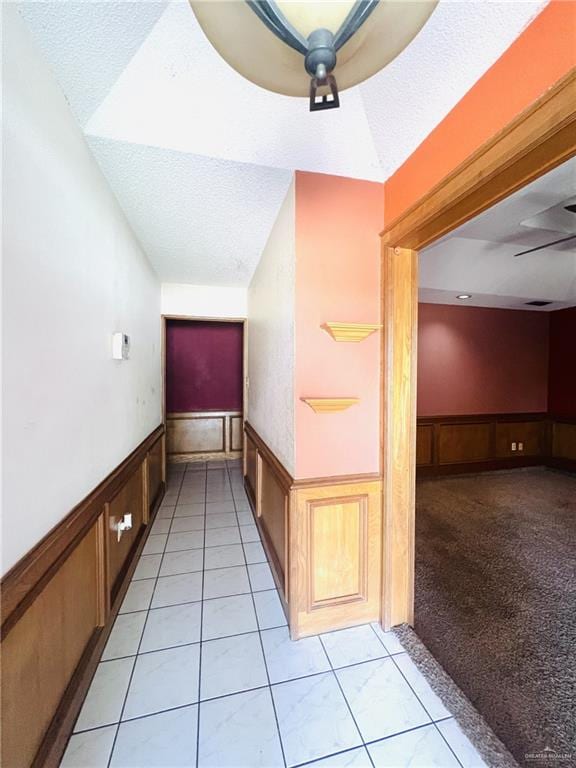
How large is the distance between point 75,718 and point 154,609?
565mm

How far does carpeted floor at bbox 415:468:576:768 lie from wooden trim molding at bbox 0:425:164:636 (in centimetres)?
171

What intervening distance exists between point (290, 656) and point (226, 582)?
2.12ft

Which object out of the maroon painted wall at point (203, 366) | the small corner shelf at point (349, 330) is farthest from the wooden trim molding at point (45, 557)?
the maroon painted wall at point (203, 366)

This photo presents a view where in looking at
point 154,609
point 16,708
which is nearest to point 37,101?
Answer: point 16,708

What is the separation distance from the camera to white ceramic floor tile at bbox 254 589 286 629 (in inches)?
63.1

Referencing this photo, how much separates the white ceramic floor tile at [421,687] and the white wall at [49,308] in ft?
5.27

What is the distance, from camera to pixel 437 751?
1.06 m

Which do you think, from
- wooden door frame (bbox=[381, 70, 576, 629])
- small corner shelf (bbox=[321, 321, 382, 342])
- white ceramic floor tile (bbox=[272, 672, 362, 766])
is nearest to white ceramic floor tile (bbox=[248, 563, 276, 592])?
white ceramic floor tile (bbox=[272, 672, 362, 766])

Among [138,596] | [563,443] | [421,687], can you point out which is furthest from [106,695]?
[563,443]

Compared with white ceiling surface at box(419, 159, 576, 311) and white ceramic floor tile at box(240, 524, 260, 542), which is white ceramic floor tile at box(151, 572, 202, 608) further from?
Result: white ceiling surface at box(419, 159, 576, 311)

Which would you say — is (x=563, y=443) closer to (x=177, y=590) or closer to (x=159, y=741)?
(x=177, y=590)

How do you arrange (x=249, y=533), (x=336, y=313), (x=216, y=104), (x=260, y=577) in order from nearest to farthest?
(x=216, y=104) < (x=336, y=313) < (x=260, y=577) < (x=249, y=533)

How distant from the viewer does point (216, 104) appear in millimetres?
1266

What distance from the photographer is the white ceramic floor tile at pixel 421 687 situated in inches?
46.8
